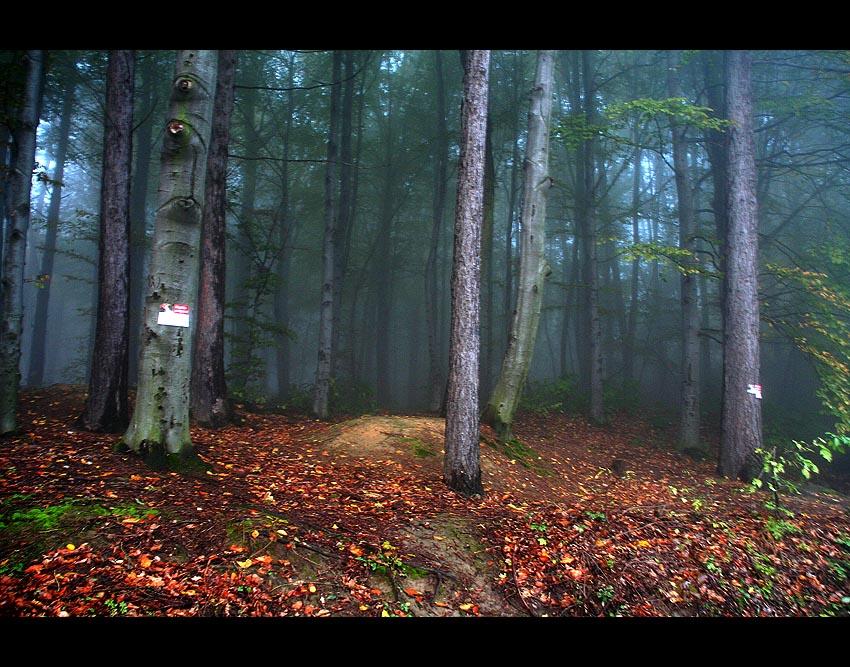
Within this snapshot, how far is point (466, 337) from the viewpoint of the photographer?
6.71 m

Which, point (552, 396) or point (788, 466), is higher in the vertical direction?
point (552, 396)

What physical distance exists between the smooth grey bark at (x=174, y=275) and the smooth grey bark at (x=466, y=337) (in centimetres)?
347

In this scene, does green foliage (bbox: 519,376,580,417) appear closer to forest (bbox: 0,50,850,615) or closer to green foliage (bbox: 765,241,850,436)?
forest (bbox: 0,50,850,615)

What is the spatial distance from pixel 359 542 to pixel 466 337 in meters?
3.07

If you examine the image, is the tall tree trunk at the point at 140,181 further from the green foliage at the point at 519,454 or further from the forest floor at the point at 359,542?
the green foliage at the point at 519,454

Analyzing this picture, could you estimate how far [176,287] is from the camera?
19.3 ft

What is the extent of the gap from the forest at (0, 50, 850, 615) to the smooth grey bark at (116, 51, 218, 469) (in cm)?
3

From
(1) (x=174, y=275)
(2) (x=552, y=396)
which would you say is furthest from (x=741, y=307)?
(1) (x=174, y=275)

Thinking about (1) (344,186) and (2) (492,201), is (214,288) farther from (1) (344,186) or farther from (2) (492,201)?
(1) (344,186)

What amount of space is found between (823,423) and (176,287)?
828 inches

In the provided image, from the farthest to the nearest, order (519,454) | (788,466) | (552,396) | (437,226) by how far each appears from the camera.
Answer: (437,226)
(552,396)
(788,466)
(519,454)

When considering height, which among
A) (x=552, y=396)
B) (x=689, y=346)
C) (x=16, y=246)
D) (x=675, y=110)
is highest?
(x=675, y=110)
